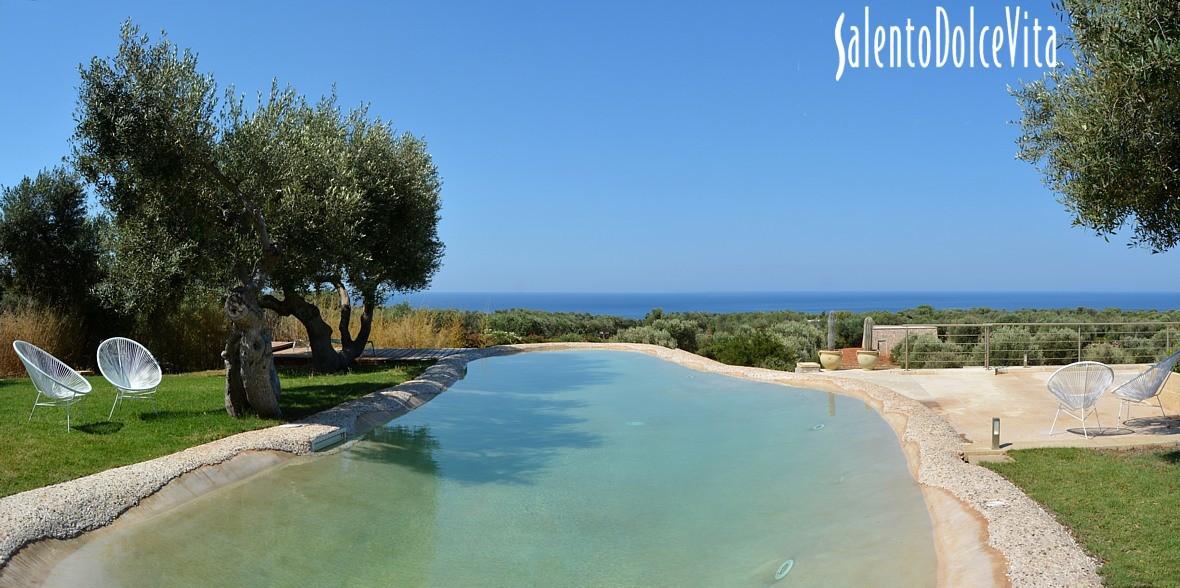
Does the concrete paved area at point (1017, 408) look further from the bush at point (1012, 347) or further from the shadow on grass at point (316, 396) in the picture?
the shadow on grass at point (316, 396)

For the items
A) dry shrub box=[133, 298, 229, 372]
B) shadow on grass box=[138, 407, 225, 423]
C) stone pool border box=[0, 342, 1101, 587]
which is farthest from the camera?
dry shrub box=[133, 298, 229, 372]

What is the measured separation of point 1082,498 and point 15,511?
Answer: 25.1 ft

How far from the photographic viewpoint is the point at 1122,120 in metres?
5.52

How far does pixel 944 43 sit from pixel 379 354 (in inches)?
491

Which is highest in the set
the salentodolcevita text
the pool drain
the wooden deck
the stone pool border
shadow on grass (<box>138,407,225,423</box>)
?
the salentodolcevita text

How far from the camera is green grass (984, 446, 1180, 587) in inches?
159

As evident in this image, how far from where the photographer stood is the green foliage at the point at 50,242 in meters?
13.1

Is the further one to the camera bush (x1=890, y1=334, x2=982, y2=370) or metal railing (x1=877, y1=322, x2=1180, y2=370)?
bush (x1=890, y1=334, x2=982, y2=370)

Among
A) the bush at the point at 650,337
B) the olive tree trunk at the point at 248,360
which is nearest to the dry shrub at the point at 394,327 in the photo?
the bush at the point at 650,337

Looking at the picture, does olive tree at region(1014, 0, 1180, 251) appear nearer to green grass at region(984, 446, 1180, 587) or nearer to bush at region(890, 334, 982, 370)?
green grass at region(984, 446, 1180, 587)

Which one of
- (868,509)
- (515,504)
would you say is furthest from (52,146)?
(868,509)

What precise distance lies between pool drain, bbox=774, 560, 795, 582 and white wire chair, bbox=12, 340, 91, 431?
6891mm

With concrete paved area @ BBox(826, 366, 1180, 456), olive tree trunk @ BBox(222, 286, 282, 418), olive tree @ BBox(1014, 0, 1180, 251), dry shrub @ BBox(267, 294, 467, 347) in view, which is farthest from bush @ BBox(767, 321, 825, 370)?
olive tree trunk @ BBox(222, 286, 282, 418)

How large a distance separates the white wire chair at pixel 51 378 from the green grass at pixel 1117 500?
8.74 metres
